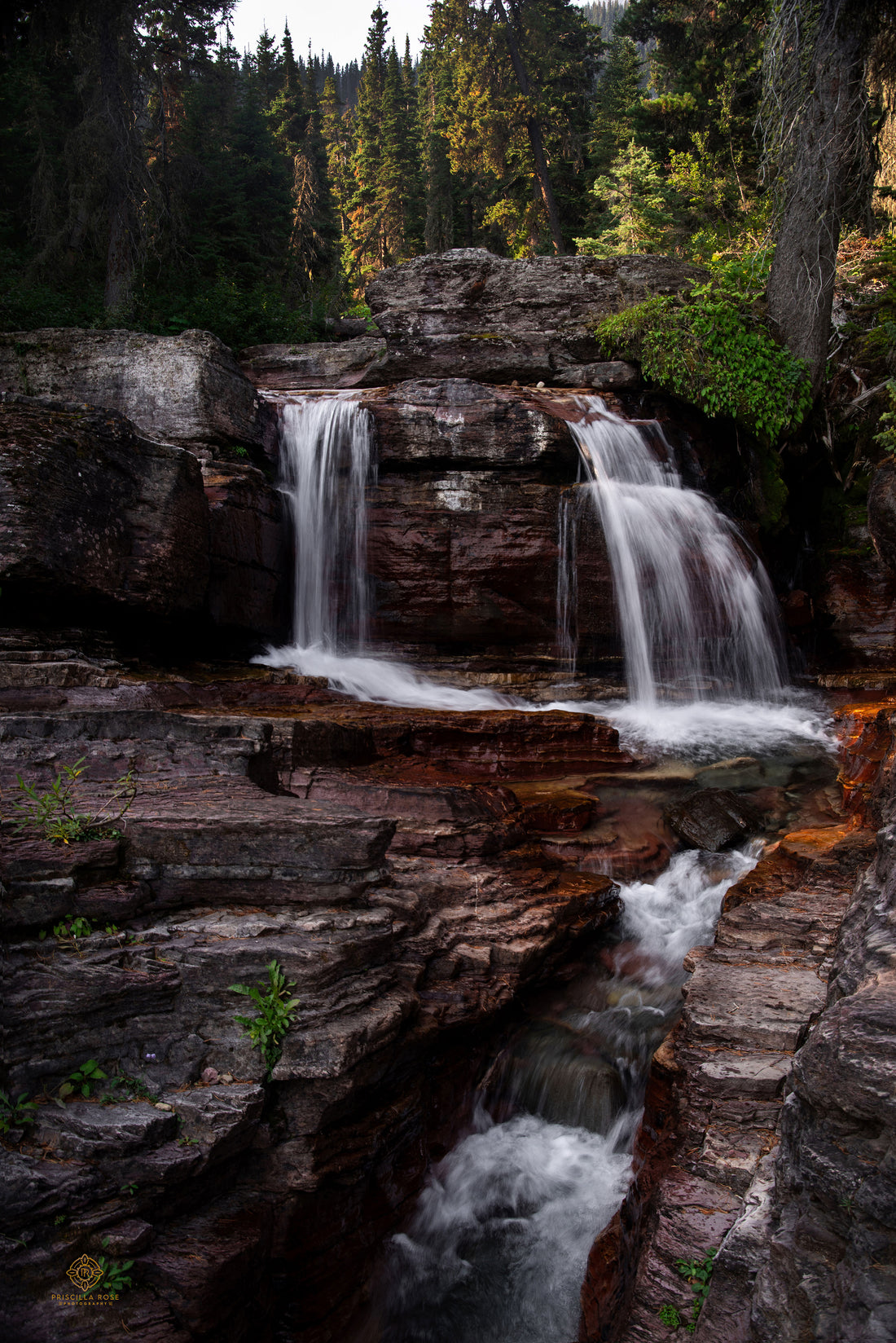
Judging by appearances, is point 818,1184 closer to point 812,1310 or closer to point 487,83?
point 812,1310

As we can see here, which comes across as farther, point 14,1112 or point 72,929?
point 72,929

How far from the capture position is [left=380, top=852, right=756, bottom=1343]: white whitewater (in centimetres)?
423

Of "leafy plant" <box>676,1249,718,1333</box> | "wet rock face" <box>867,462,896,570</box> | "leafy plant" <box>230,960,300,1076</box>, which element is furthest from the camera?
"wet rock face" <box>867,462,896,570</box>

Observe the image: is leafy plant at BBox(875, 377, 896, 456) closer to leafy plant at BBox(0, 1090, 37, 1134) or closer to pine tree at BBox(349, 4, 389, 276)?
leafy plant at BBox(0, 1090, 37, 1134)

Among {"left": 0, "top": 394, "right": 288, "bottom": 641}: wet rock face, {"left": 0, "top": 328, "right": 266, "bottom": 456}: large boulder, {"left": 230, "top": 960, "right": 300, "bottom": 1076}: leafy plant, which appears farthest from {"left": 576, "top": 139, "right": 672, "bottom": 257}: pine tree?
{"left": 230, "top": 960, "right": 300, "bottom": 1076}: leafy plant

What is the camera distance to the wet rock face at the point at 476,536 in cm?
1137

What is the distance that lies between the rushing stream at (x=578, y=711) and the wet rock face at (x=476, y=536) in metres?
0.24

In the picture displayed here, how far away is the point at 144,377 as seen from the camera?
11.1 m

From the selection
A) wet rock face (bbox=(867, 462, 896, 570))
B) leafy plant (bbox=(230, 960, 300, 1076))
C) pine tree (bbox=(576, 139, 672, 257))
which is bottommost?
leafy plant (bbox=(230, 960, 300, 1076))

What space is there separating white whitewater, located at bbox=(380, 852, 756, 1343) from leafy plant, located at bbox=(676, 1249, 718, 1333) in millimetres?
1211

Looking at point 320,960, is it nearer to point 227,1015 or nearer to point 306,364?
point 227,1015

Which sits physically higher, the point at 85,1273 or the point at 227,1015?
the point at 227,1015

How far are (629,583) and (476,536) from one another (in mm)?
2350

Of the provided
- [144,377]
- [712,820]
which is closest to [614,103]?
[144,377]
